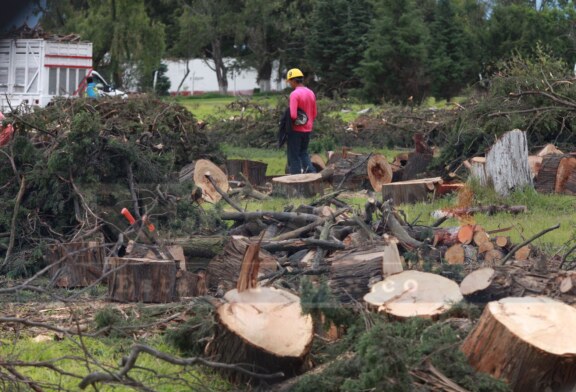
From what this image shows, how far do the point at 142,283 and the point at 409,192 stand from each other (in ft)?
21.6

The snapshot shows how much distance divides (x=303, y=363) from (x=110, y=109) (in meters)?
9.54

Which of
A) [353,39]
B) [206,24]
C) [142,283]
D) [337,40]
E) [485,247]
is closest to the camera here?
[142,283]

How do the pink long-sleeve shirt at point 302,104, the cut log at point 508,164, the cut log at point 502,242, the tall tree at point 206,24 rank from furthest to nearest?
the tall tree at point 206,24, the pink long-sleeve shirt at point 302,104, the cut log at point 508,164, the cut log at point 502,242

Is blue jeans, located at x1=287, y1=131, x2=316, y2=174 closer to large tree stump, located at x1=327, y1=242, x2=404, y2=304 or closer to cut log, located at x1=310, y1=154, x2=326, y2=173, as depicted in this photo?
cut log, located at x1=310, y1=154, x2=326, y2=173

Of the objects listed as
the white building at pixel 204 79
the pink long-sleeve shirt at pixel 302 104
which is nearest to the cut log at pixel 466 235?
the pink long-sleeve shirt at pixel 302 104

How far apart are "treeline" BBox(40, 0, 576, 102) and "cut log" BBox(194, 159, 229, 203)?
11.6 m

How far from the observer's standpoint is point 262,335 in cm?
562

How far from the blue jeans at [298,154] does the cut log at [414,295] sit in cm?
977

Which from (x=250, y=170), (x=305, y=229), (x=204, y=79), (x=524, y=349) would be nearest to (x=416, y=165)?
(x=250, y=170)

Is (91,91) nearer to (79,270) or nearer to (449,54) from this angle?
(79,270)

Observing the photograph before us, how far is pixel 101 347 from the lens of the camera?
634 centimetres

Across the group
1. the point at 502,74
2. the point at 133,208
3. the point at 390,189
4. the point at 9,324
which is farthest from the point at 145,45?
the point at 9,324

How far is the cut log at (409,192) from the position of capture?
13.8 meters

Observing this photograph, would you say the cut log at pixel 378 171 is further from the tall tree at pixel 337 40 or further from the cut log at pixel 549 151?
the tall tree at pixel 337 40
